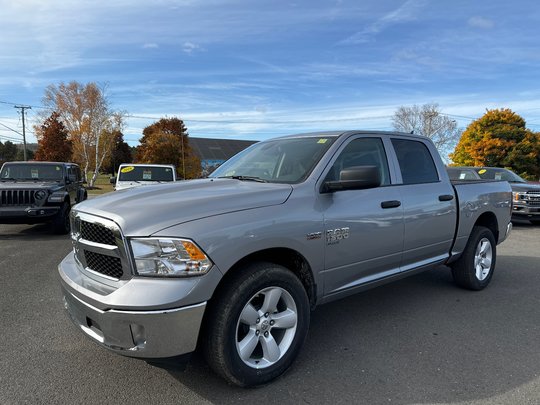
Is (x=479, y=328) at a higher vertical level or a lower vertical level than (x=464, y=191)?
lower

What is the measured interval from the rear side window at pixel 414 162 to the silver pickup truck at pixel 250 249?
25mm

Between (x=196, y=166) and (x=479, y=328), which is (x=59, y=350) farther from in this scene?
(x=196, y=166)

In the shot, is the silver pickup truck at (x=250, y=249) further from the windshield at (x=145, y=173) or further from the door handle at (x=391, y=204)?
the windshield at (x=145, y=173)

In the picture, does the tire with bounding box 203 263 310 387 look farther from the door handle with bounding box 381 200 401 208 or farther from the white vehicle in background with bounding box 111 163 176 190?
the white vehicle in background with bounding box 111 163 176 190

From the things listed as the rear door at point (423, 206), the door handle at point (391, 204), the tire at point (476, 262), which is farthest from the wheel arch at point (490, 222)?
the door handle at point (391, 204)

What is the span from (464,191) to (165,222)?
12.2 feet

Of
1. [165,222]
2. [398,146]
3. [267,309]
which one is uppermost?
[398,146]

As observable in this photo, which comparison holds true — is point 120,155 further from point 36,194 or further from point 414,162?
point 414,162

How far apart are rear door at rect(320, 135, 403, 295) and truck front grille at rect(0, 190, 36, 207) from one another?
24.9 feet

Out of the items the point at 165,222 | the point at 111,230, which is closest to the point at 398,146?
the point at 165,222

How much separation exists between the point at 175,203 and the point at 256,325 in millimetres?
1022

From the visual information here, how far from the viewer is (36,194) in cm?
847

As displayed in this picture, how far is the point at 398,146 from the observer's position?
416cm

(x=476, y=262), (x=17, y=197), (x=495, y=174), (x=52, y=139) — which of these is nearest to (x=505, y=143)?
(x=495, y=174)
